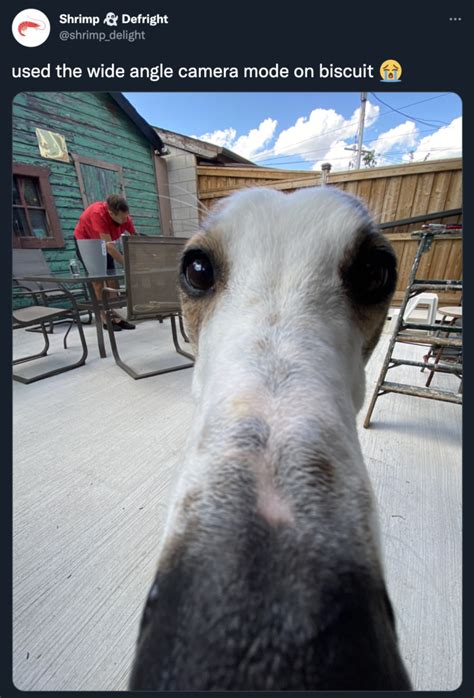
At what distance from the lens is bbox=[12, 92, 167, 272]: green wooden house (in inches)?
211

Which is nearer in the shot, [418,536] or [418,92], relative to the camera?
[418,92]

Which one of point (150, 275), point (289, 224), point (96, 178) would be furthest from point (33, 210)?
point (289, 224)

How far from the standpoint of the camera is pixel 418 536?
1.77 metres

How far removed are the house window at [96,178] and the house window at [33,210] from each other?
69 centimetres

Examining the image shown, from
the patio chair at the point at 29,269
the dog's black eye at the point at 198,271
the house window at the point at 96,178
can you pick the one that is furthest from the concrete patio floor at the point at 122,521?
the house window at the point at 96,178

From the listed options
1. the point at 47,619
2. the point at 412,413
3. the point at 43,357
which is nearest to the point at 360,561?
the point at 47,619

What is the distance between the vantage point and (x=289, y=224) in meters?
0.98

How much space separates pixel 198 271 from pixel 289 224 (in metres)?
0.35

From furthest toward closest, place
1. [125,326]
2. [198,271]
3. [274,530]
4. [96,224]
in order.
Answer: [125,326]
[96,224]
[198,271]
[274,530]

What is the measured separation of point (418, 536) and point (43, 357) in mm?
4694
